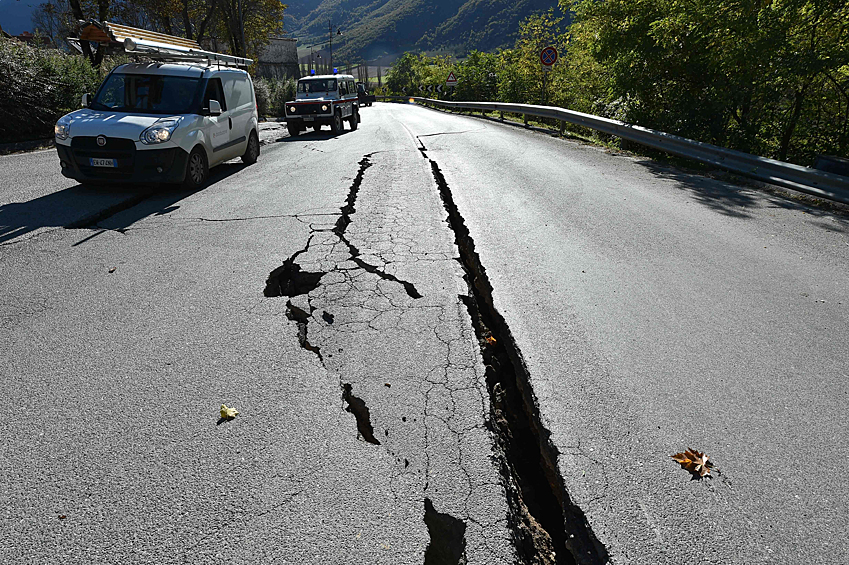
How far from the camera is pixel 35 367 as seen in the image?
10.5 ft

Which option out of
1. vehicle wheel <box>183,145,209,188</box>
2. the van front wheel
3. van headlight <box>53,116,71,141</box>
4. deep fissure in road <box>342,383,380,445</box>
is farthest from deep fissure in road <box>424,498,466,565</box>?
the van front wheel

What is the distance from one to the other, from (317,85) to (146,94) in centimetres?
1210

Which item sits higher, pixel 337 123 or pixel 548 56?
pixel 548 56

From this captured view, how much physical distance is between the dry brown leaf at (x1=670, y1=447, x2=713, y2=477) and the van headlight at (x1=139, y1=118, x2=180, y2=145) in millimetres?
7941

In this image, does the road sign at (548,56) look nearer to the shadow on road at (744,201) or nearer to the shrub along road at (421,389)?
the shadow on road at (744,201)

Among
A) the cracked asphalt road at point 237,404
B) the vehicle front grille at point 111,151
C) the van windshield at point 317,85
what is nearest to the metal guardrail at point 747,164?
the cracked asphalt road at point 237,404

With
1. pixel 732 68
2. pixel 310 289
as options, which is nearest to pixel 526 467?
pixel 310 289

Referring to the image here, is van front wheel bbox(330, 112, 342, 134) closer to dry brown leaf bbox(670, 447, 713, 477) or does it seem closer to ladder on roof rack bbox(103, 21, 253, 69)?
ladder on roof rack bbox(103, 21, 253, 69)

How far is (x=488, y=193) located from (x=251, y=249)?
4.07 metres

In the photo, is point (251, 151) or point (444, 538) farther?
point (251, 151)

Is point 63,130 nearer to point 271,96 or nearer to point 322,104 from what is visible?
point 322,104

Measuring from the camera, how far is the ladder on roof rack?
29.6 ft

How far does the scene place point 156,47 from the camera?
9.48 meters

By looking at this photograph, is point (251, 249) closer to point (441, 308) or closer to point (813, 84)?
point (441, 308)
